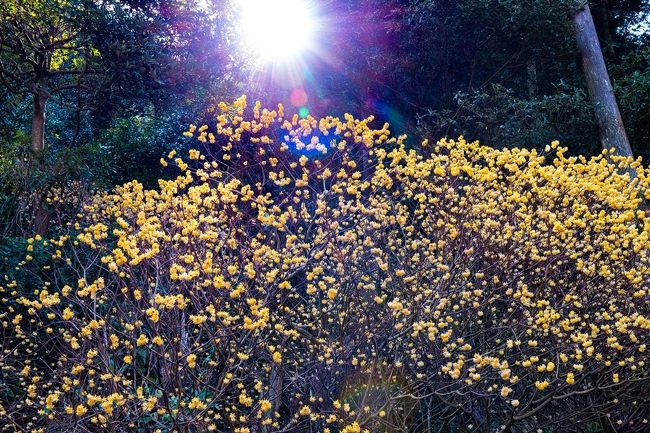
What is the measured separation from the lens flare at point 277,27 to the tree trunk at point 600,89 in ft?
15.4

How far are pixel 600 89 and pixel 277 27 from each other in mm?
5462

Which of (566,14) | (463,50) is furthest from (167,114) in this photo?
(566,14)

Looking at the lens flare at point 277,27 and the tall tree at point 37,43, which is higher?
the lens flare at point 277,27

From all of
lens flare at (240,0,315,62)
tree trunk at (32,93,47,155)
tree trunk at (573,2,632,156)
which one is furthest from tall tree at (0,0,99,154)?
tree trunk at (573,2,632,156)

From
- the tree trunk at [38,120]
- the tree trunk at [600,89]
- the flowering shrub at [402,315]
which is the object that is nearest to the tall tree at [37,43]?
the tree trunk at [38,120]

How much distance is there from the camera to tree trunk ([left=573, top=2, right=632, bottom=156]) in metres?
8.24

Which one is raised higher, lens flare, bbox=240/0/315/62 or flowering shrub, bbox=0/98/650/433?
lens flare, bbox=240/0/315/62

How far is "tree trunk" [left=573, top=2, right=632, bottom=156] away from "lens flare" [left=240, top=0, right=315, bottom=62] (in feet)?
15.4

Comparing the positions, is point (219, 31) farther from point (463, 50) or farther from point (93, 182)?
point (463, 50)

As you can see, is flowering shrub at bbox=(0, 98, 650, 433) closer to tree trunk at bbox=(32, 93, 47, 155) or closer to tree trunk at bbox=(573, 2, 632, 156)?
tree trunk at bbox=(32, 93, 47, 155)

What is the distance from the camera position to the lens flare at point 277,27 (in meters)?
8.65

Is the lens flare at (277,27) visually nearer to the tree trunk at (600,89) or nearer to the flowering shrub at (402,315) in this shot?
the tree trunk at (600,89)

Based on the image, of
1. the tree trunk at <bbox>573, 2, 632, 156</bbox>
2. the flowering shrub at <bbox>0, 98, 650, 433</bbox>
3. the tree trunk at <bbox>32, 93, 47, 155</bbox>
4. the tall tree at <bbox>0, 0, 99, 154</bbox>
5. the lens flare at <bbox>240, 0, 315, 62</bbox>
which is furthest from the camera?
the lens flare at <bbox>240, 0, 315, 62</bbox>

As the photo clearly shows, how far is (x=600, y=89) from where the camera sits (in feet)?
28.2
